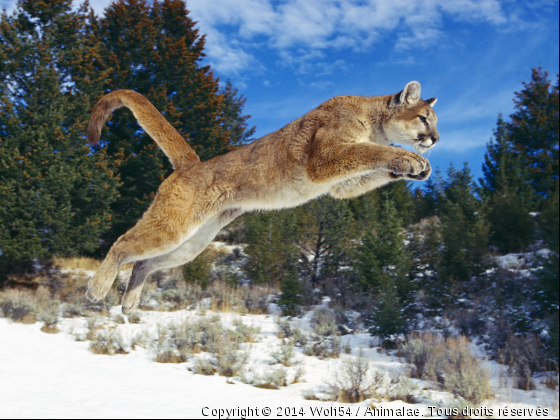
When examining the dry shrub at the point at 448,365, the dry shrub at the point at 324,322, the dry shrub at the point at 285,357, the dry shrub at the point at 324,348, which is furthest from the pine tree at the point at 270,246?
the dry shrub at the point at 285,357

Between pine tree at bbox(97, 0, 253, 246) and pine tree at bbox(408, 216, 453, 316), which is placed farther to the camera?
pine tree at bbox(97, 0, 253, 246)

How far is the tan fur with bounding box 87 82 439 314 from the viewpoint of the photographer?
207 inches

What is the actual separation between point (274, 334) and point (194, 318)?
250 centimetres

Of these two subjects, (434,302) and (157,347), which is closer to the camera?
(157,347)

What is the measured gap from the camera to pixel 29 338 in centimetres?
1130

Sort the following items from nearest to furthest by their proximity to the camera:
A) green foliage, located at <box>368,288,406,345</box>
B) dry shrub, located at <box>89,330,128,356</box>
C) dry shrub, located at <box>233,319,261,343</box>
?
dry shrub, located at <box>89,330,128,356</box>, dry shrub, located at <box>233,319,261,343</box>, green foliage, located at <box>368,288,406,345</box>

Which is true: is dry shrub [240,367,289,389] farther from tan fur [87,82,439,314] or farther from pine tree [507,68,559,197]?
pine tree [507,68,559,197]

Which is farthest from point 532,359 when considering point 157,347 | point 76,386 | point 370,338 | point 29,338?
point 29,338

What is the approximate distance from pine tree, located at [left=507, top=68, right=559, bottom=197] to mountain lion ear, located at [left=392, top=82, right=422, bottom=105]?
8.43 m

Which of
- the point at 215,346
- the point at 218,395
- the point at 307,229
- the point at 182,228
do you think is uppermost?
the point at 307,229

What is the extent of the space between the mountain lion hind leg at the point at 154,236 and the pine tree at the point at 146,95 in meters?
14.6

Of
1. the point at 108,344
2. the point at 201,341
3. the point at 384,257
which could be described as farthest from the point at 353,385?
the point at 384,257

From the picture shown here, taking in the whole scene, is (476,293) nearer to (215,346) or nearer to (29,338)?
(215,346)

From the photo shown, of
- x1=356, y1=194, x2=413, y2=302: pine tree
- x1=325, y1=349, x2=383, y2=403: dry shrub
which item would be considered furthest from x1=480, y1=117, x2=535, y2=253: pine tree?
x1=325, y1=349, x2=383, y2=403: dry shrub
